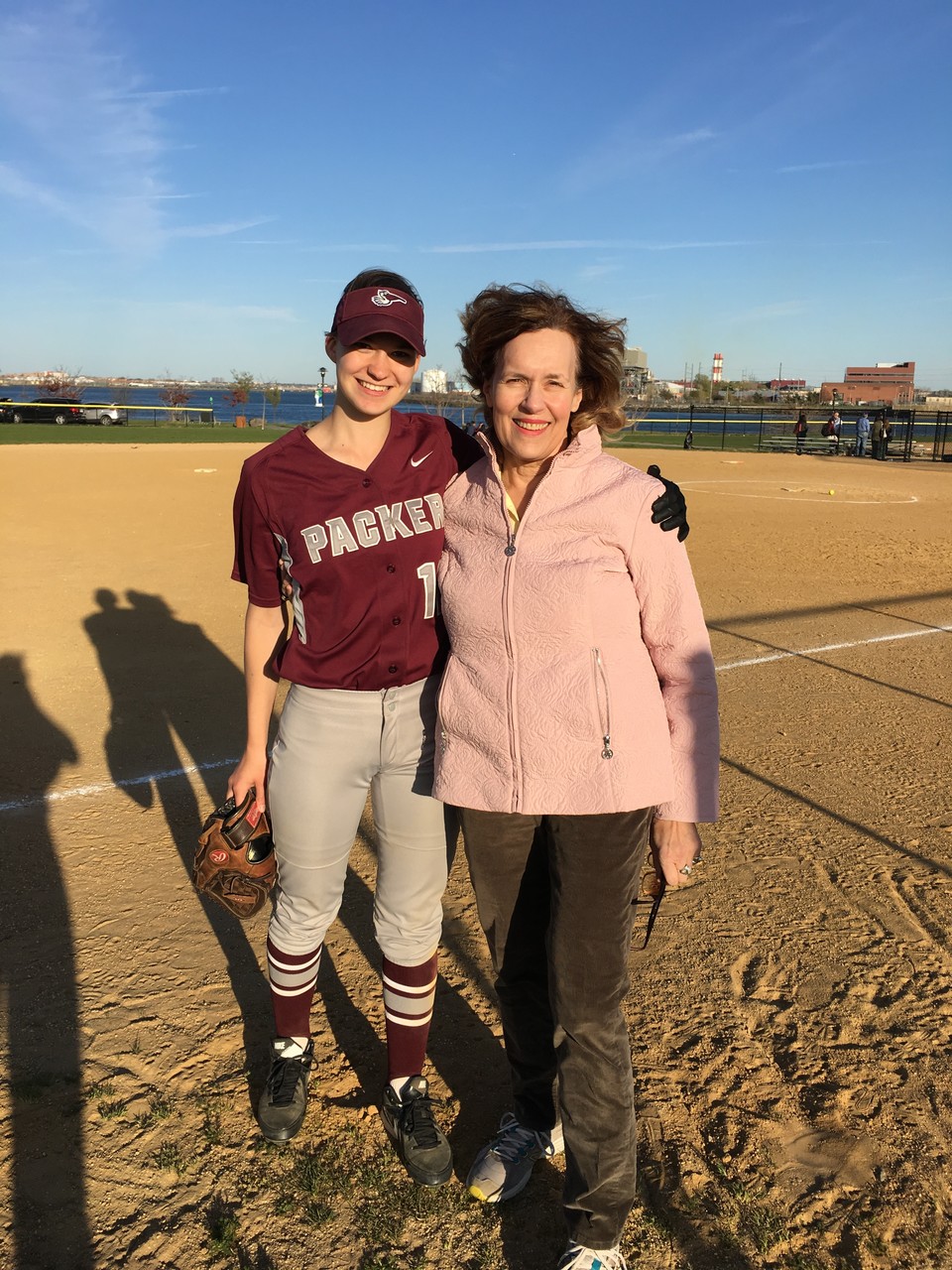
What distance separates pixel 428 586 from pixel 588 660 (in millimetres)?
533

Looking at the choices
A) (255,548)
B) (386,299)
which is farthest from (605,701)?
(386,299)

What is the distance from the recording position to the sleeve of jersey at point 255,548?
239 cm

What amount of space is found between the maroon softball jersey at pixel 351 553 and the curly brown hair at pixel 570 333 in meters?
0.39

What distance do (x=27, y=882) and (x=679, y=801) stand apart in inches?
117

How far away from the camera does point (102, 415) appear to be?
1658 inches

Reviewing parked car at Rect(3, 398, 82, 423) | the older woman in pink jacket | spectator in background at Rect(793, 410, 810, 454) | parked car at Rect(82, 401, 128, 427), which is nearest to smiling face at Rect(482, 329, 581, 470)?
the older woman in pink jacket

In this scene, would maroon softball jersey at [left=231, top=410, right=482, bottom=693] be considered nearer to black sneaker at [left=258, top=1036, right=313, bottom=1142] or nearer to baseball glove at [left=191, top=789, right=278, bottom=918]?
baseball glove at [left=191, top=789, right=278, bottom=918]

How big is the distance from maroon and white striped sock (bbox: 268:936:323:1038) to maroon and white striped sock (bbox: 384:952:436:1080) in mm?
226

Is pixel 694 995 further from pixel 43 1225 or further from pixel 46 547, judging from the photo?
pixel 46 547

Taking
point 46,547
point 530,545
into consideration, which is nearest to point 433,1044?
point 530,545

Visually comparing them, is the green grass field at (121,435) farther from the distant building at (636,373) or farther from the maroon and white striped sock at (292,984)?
the maroon and white striped sock at (292,984)

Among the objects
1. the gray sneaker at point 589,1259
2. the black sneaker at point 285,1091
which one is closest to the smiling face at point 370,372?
the black sneaker at point 285,1091

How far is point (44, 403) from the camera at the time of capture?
134 ft

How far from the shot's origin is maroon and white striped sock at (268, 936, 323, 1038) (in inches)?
102
